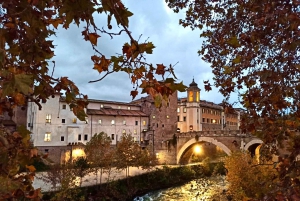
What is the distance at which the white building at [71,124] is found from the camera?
1088 inches

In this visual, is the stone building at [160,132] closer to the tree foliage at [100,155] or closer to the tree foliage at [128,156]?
the tree foliage at [128,156]

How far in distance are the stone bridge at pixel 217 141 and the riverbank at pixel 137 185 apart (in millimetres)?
2942

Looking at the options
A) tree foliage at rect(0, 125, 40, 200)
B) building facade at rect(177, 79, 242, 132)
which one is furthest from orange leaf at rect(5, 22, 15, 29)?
building facade at rect(177, 79, 242, 132)

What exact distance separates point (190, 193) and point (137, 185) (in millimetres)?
4599

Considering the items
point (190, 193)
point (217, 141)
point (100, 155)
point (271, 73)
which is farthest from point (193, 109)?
point (271, 73)

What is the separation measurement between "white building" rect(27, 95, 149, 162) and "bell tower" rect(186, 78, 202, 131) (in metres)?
10.8

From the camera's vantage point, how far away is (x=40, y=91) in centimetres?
220

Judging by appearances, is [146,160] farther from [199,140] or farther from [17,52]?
[17,52]

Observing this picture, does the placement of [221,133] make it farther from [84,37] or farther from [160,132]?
[84,37]

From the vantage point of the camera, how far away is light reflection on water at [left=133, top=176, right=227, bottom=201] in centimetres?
2162

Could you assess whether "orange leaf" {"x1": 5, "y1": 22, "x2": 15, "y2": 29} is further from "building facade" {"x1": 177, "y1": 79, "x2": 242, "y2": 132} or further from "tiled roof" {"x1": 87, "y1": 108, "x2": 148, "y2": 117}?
"building facade" {"x1": 177, "y1": 79, "x2": 242, "y2": 132}

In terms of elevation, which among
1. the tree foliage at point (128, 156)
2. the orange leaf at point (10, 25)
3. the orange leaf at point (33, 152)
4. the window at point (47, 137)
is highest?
the orange leaf at point (10, 25)

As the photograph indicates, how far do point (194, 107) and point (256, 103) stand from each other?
4029 cm

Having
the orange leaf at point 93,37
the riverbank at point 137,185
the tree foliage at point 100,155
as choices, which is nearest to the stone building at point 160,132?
the riverbank at point 137,185
